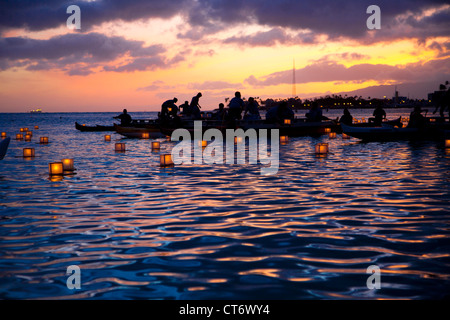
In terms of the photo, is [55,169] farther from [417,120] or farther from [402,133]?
[417,120]

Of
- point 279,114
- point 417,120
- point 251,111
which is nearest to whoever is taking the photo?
point 417,120

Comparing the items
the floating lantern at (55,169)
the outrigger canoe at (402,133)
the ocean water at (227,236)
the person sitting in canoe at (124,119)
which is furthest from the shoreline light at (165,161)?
the person sitting in canoe at (124,119)

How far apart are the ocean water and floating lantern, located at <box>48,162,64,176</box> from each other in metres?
0.49

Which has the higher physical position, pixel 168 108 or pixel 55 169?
pixel 168 108

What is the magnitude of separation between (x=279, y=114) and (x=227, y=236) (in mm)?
22380

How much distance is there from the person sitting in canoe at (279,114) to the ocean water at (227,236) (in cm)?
1621

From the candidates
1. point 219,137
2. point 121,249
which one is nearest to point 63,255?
point 121,249

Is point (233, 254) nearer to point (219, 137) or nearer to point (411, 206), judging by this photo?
point (411, 206)

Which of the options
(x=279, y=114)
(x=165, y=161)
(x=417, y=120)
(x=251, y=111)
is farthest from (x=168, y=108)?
(x=165, y=161)

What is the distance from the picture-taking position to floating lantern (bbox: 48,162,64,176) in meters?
10.9

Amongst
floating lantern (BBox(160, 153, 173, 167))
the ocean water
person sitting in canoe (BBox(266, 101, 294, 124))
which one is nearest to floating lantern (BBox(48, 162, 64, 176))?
the ocean water

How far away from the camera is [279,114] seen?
89.2 ft

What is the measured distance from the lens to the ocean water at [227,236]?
3.83 m
